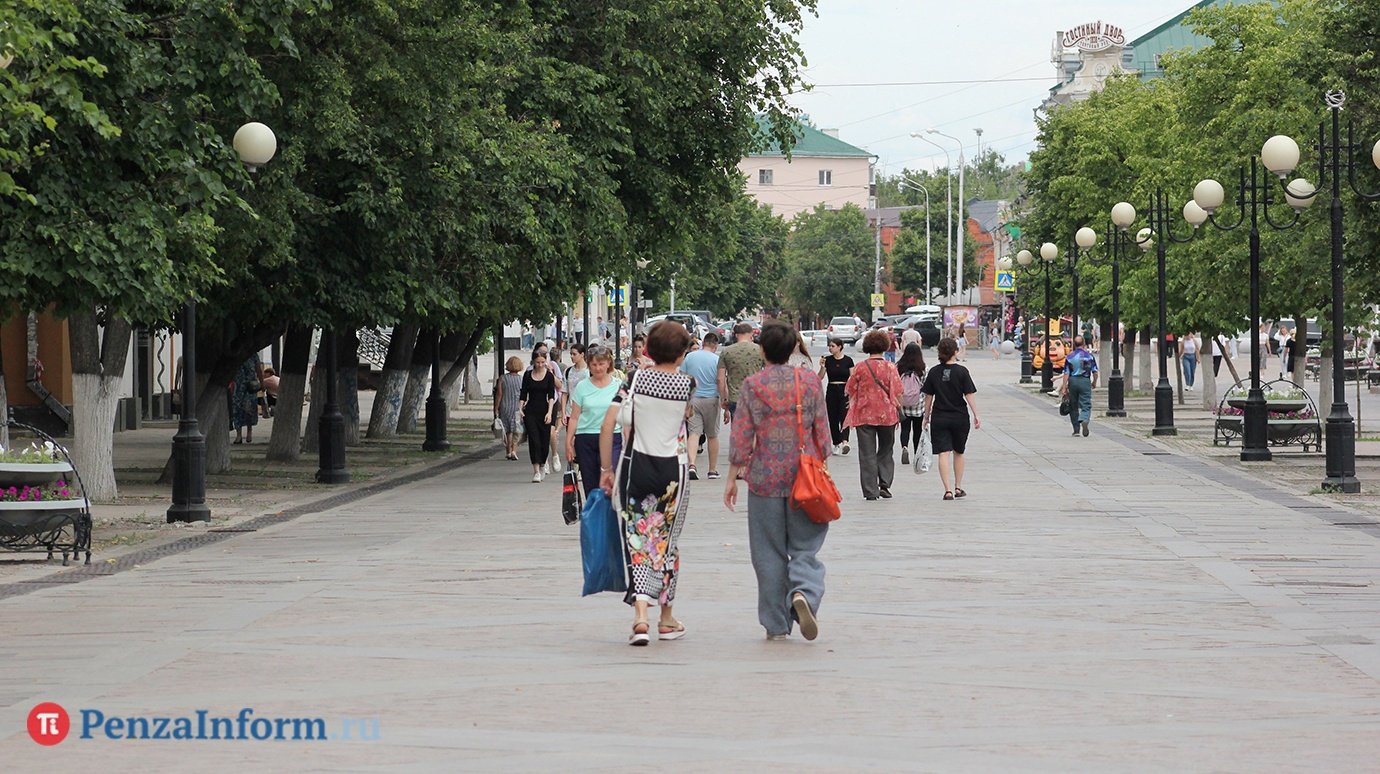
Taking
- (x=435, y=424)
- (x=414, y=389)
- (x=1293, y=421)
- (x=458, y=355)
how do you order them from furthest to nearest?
1. (x=458, y=355)
2. (x=414, y=389)
3. (x=435, y=424)
4. (x=1293, y=421)

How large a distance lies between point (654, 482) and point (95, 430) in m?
11.5

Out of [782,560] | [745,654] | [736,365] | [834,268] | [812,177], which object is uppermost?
[812,177]

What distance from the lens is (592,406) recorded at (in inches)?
650

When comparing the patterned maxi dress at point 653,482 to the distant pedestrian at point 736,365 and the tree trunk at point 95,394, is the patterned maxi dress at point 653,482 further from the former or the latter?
the distant pedestrian at point 736,365

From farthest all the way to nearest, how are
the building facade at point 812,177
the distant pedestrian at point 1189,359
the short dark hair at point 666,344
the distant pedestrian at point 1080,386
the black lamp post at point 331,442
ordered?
the building facade at point 812,177, the distant pedestrian at point 1189,359, the distant pedestrian at point 1080,386, the black lamp post at point 331,442, the short dark hair at point 666,344

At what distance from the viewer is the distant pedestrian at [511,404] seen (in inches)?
1061

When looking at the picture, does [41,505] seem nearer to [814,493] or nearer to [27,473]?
[27,473]

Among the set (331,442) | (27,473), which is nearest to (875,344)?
(331,442)

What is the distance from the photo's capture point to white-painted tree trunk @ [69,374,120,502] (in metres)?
19.8

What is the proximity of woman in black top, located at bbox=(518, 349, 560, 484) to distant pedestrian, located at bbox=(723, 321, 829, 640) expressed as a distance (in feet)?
44.1

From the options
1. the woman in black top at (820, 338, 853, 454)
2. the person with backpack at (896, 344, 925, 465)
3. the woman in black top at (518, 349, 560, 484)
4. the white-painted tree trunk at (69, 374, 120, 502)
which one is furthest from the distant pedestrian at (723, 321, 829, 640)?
the woman in black top at (820, 338, 853, 454)

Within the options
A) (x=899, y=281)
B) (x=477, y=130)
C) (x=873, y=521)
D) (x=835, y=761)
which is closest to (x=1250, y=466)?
(x=873, y=521)

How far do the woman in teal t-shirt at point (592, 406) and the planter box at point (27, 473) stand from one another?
3932 mm

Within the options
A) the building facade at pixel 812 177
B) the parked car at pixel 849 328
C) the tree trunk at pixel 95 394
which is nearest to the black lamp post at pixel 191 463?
the tree trunk at pixel 95 394
